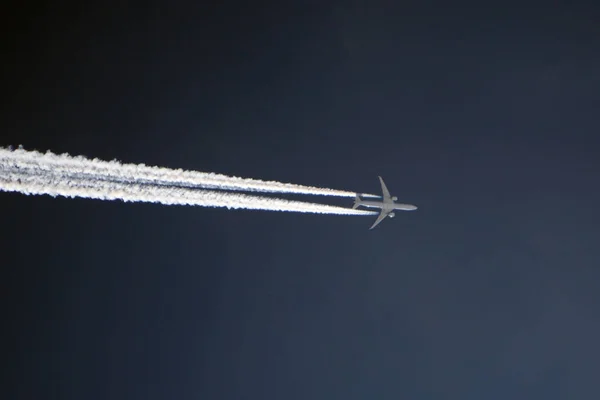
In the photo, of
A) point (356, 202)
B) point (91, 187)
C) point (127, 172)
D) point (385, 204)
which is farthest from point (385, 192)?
point (91, 187)

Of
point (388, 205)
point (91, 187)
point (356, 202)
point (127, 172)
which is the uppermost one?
point (356, 202)

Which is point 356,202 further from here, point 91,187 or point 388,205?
point 91,187

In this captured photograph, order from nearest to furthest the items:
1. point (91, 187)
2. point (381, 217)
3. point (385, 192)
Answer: point (91, 187) < point (385, 192) < point (381, 217)

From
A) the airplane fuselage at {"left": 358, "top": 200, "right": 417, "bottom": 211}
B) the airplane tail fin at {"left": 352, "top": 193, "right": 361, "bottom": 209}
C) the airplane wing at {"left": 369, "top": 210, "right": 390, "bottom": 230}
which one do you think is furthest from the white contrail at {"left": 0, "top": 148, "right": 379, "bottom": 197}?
the airplane wing at {"left": 369, "top": 210, "right": 390, "bottom": 230}

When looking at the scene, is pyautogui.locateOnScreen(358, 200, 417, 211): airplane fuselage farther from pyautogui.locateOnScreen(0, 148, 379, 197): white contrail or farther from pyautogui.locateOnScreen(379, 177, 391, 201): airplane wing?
pyautogui.locateOnScreen(0, 148, 379, 197): white contrail

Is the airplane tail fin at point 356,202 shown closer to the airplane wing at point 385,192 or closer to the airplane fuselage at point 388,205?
the airplane fuselage at point 388,205
